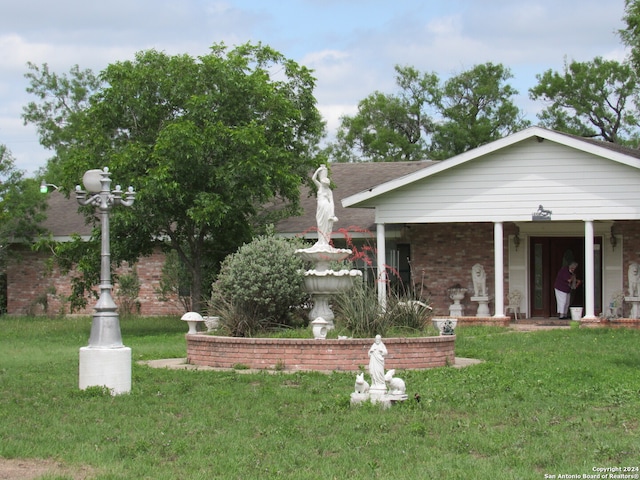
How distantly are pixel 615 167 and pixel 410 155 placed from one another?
25395mm

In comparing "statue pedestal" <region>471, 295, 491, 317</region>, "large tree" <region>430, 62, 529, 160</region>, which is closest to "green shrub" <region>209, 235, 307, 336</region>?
"statue pedestal" <region>471, 295, 491, 317</region>

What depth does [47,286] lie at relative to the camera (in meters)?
31.8

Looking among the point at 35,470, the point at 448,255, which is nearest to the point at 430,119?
the point at 448,255

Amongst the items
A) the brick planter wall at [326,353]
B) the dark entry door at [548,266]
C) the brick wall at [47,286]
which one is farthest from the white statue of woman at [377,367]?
the brick wall at [47,286]

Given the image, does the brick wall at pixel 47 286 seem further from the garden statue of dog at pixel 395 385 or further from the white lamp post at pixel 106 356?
the garden statue of dog at pixel 395 385

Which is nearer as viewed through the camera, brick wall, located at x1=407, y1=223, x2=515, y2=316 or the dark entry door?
the dark entry door

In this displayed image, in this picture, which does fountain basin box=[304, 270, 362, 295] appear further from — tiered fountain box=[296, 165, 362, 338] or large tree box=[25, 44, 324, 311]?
large tree box=[25, 44, 324, 311]

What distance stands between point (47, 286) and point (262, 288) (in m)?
17.6

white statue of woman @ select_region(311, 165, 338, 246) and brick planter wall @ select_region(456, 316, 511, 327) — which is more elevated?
white statue of woman @ select_region(311, 165, 338, 246)

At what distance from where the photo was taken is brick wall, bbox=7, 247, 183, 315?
99.7 ft

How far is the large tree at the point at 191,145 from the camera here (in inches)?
875

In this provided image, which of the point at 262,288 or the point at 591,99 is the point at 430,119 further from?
the point at 262,288

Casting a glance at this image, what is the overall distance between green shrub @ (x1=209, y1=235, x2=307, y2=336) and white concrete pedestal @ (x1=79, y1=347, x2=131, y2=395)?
389 centimetres

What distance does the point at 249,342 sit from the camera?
49.7 ft
